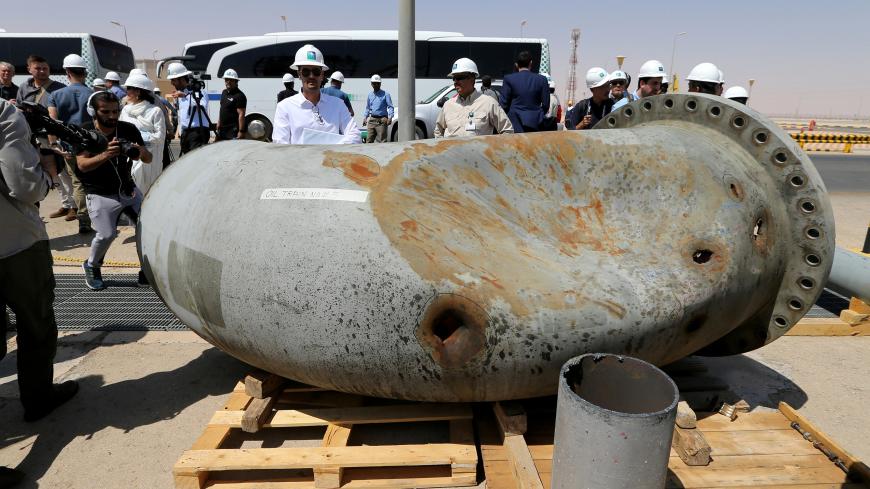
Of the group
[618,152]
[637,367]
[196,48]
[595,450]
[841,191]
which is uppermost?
[196,48]

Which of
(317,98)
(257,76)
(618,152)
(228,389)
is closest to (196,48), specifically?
(257,76)

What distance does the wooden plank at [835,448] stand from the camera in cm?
214

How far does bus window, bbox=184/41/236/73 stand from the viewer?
1525 cm

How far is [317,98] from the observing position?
12.0 ft

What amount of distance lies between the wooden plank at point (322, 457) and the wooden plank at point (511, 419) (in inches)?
6.8

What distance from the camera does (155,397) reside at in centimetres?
300

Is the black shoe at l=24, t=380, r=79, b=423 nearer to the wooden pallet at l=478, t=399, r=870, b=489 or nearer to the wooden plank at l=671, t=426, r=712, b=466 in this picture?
the wooden pallet at l=478, t=399, r=870, b=489

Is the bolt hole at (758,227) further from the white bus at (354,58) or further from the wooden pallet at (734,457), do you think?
the white bus at (354,58)

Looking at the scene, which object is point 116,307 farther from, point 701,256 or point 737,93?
point 737,93

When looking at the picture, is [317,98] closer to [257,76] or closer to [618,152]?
[618,152]

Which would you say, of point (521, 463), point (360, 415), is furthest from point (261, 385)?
point (521, 463)

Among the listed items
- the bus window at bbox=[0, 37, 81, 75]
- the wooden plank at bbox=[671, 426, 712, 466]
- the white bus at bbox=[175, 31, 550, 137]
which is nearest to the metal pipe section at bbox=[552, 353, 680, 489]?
the wooden plank at bbox=[671, 426, 712, 466]

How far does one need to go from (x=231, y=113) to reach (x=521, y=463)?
6.99 meters

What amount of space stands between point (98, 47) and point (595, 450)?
18.6 meters
